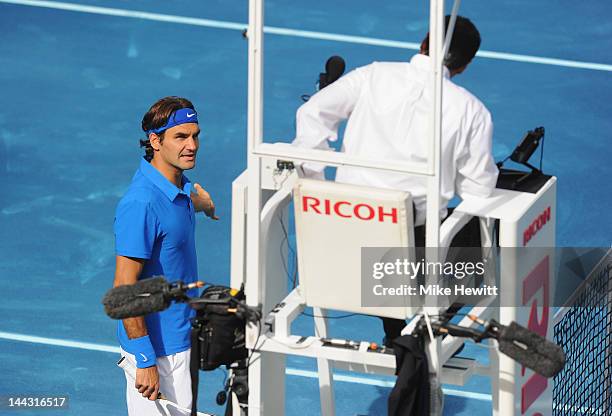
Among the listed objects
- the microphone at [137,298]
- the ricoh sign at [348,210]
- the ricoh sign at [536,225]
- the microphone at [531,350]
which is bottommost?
the microphone at [531,350]

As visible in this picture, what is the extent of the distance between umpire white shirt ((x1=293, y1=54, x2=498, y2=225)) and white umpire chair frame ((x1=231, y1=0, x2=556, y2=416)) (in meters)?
0.19

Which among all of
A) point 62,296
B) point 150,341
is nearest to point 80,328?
point 62,296

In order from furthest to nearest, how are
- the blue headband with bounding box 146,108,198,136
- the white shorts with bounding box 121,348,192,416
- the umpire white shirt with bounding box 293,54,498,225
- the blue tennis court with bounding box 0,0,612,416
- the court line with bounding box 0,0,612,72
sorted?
the court line with bounding box 0,0,612,72
the blue tennis court with bounding box 0,0,612,416
the white shorts with bounding box 121,348,192,416
the blue headband with bounding box 146,108,198,136
the umpire white shirt with bounding box 293,54,498,225

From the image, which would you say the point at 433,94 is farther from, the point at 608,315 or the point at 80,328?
the point at 80,328

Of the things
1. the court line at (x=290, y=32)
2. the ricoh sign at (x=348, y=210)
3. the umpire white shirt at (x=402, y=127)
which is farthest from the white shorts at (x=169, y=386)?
the court line at (x=290, y=32)

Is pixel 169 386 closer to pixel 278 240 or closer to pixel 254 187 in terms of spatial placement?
pixel 278 240

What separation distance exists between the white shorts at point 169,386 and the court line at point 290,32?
24.9 feet

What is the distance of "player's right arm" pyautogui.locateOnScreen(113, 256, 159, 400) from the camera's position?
762 cm

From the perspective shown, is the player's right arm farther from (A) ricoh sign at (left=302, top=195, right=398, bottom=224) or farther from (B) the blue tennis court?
(B) the blue tennis court

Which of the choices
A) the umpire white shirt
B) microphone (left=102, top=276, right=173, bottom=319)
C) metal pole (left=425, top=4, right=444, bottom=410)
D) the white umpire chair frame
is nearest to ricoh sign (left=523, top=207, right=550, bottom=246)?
the white umpire chair frame

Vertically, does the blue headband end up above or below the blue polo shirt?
above

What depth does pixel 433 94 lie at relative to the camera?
640 cm

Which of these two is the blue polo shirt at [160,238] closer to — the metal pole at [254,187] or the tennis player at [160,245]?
the tennis player at [160,245]

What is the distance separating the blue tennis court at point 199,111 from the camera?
10.4 meters
